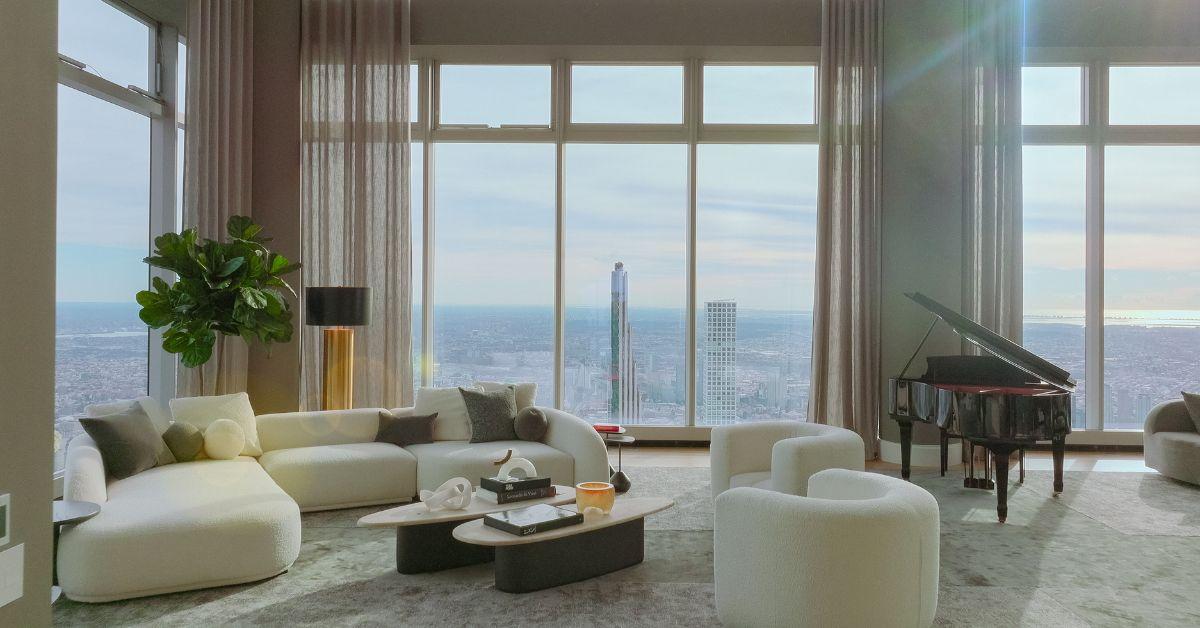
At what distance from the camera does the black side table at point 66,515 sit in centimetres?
331

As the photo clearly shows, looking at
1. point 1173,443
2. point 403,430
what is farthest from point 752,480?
point 1173,443

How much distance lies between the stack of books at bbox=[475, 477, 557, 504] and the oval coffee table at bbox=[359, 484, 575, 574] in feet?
0.11

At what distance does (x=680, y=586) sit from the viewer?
3.70 meters

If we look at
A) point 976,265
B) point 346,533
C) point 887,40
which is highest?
point 887,40

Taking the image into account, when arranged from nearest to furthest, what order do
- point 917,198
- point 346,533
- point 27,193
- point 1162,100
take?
point 27,193, point 346,533, point 917,198, point 1162,100

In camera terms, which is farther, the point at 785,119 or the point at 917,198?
the point at 785,119

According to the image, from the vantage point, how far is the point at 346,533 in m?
4.52

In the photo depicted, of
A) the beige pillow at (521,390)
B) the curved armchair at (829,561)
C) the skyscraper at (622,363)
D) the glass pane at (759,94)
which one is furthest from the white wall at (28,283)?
the glass pane at (759,94)

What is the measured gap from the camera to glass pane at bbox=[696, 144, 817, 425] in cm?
743

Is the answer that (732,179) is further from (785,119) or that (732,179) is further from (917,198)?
(917,198)

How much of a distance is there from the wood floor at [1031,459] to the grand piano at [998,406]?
0.90 metres

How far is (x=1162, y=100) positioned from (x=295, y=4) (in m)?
7.91

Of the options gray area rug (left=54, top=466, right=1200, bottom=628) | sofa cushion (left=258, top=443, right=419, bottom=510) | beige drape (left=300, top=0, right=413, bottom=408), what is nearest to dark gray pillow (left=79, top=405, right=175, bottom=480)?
sofa cushion (left=258, top=443, right=419, bottom=510)

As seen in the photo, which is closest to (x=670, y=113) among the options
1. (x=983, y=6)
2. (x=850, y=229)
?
(x=850, y=229)
